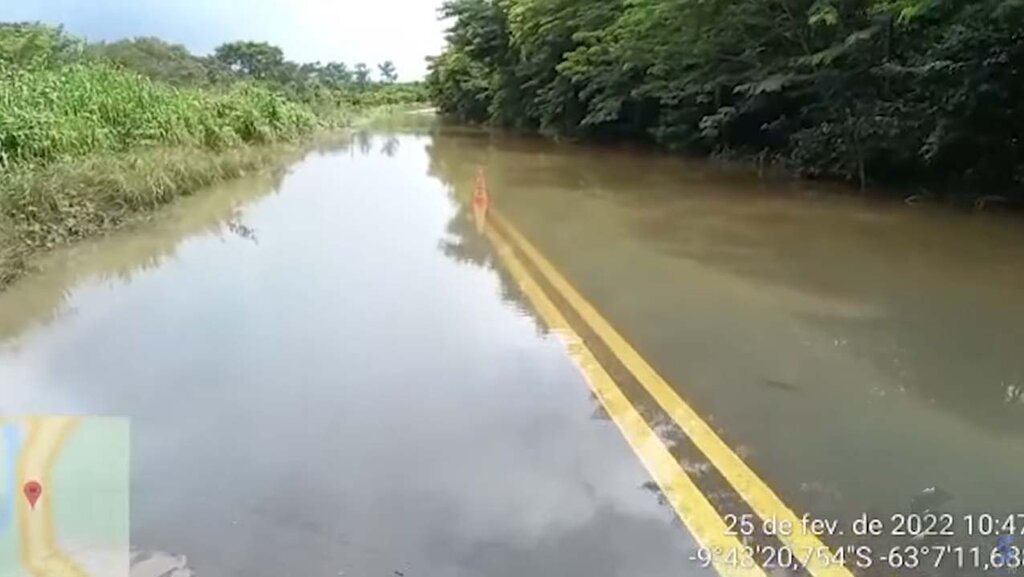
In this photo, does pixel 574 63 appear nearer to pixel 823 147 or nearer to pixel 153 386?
pixel 823 147

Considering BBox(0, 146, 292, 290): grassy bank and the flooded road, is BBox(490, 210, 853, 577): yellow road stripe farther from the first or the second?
BBox(0, 146, 292, 290): grassy bank

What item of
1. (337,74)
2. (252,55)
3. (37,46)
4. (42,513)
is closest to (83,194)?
(42,513)

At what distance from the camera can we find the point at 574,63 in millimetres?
35000

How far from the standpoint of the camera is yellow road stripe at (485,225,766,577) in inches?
152

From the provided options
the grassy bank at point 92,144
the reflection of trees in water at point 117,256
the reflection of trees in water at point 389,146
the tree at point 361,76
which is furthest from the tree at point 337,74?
the reflection of trees in water at point 117,256

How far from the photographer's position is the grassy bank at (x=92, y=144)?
11.2 metres

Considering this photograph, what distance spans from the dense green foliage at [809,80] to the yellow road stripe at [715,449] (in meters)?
8.09

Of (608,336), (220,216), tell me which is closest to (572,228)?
(220,216)

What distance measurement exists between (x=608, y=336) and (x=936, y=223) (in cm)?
797

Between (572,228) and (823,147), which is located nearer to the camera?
(572,228)

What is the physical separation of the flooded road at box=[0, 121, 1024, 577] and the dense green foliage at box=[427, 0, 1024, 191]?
3.06m

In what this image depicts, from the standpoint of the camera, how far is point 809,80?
2105 centimetres

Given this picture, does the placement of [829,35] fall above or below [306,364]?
above

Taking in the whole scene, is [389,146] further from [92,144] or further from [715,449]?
[715,449]
